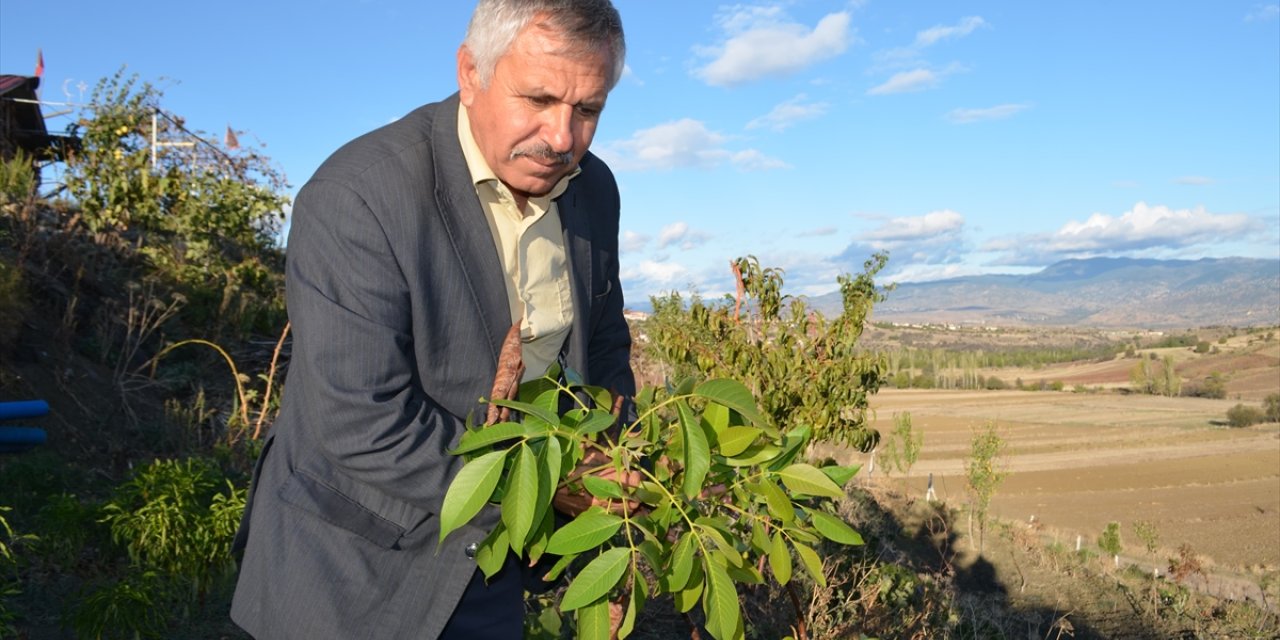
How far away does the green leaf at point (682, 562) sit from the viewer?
4.32ft

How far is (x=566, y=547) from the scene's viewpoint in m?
1.32

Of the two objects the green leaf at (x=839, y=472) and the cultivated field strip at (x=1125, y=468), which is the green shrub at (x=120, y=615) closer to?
the green leaf at (x=839, y=472)

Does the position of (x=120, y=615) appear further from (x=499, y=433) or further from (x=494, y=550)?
(x=499, y=433)

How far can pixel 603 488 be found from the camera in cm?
136

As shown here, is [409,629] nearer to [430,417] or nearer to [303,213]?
[430,417]

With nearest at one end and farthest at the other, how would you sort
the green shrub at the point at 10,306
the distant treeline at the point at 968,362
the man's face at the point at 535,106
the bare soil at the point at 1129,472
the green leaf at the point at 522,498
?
the green leaf at the point at 522,498
the man's face at the point at 535,106
the green shrub at the point at 10,306
the bare soil at the point at 1129,472
the distant treeline at the point at 968,362

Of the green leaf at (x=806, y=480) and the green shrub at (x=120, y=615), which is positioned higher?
the green leaf at (x=806, y=480)

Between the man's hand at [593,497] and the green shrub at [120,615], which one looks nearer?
the man's hand at [593,497]

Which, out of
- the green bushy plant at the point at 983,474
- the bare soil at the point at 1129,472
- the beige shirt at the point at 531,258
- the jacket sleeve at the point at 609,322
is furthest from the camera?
the bare soil at the point at 1129,472

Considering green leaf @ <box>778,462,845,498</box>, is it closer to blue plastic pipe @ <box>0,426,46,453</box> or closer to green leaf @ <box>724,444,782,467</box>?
green leaf @ <box>724,444,782,467</box>

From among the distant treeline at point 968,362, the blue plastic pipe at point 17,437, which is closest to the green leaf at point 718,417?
the blue plastic pipe at point 17,437

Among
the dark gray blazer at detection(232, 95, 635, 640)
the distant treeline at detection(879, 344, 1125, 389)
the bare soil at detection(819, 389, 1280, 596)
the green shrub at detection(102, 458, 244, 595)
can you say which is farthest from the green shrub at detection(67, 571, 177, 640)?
the distant treeline at detection(879, 344, 1125, 389)

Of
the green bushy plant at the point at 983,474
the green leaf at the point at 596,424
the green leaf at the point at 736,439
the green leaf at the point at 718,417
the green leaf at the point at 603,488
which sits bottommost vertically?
the green bushy plant at the point at 983,474

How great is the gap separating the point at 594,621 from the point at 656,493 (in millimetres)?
201
